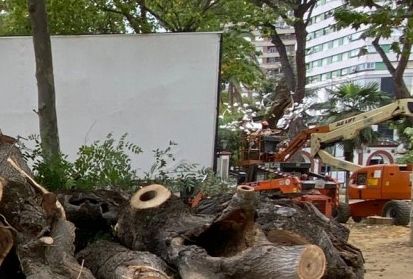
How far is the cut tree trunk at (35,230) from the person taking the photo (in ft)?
14.0

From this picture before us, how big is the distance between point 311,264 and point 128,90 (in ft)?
23.6

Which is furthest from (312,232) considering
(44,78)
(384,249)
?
(384,249)

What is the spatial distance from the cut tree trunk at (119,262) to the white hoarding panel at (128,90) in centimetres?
528

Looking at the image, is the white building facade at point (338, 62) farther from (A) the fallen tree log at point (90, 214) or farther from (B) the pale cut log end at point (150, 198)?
(B) the pale cut log end at point (150, 198)

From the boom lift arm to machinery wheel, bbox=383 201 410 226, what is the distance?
4.98 ft

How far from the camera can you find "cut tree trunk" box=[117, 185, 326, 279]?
430cm

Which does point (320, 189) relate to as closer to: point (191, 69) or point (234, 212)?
point (191, 69)

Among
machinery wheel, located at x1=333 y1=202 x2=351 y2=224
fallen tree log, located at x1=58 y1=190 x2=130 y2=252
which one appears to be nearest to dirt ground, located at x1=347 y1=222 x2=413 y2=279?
machinery wheel, located at x1=333 y1=202 x2=351 y2=224

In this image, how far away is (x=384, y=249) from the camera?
1066 cm

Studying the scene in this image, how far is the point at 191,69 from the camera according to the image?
10758 mm

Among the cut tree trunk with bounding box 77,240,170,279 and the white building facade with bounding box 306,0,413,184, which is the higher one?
the white building facade with bounding box 306,0,413,184

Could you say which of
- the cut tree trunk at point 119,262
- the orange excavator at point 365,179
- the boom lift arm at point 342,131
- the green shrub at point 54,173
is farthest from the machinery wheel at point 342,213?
the cut tree trunk at point 119,262

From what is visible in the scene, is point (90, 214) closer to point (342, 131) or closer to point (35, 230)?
point (35, 230)

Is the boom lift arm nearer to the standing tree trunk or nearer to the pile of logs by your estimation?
the standing tree trunk
